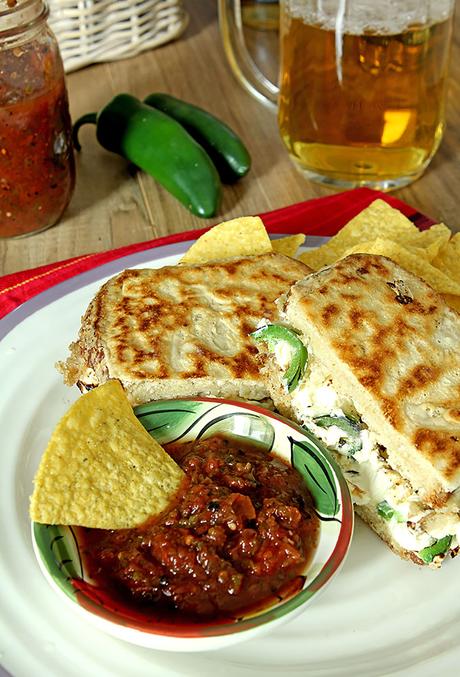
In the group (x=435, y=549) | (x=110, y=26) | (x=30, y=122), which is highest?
(x=30, y=122)

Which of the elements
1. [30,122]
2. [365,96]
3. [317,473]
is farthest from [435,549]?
[30,122]

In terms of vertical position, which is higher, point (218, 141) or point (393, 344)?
point (393, 344)

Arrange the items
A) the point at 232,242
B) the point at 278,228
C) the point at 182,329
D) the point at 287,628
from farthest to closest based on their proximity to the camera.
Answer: the point at 278,228 → the point at 232,242 → the point at 182,329 → the point at 287,628

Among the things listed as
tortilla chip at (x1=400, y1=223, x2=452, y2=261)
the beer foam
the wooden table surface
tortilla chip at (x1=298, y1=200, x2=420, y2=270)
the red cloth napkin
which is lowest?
the wooden table surface

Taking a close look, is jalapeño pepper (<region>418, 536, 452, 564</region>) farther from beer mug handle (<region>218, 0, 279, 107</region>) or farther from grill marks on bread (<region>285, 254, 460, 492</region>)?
beer mug handle (<region>218, 0, 279, 107</region>)

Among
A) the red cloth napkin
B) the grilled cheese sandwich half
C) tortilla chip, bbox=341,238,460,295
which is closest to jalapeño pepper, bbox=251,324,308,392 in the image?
the grilled cheese sandwich half

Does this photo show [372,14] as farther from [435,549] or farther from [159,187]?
[435,549]

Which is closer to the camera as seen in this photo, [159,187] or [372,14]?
[372,14]

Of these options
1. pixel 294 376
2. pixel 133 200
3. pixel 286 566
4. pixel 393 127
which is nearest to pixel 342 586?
pixel 286 566
